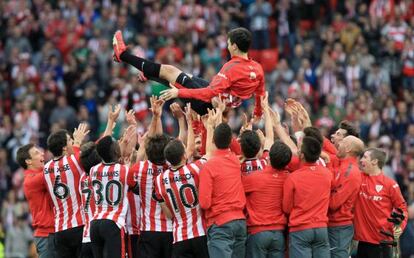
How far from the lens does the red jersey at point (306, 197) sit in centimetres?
1456

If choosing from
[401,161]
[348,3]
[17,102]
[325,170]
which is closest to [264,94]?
[325,170]

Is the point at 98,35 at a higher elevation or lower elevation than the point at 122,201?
higher

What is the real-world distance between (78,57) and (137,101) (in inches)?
131

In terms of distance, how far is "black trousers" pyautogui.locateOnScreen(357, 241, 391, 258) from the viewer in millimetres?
15633

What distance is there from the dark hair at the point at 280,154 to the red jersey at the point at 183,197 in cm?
87

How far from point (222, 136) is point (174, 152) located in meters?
0.63

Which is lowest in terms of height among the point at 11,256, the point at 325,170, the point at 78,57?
the point at 11,256

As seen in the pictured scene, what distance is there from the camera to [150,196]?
15.2 metres

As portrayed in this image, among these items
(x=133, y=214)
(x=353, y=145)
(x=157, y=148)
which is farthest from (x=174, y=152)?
(x=353, y=145)

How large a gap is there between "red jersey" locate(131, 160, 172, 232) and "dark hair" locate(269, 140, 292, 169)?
1.47 m

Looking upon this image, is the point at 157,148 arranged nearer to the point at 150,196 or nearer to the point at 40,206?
the point at 150,196

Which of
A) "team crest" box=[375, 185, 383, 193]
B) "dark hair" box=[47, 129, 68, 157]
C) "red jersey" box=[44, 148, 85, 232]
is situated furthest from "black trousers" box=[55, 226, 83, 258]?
"team crest" box=[375, 185, 383, 193]

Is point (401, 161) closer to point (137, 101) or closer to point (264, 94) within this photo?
point (137, 101)

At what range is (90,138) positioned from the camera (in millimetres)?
26531
